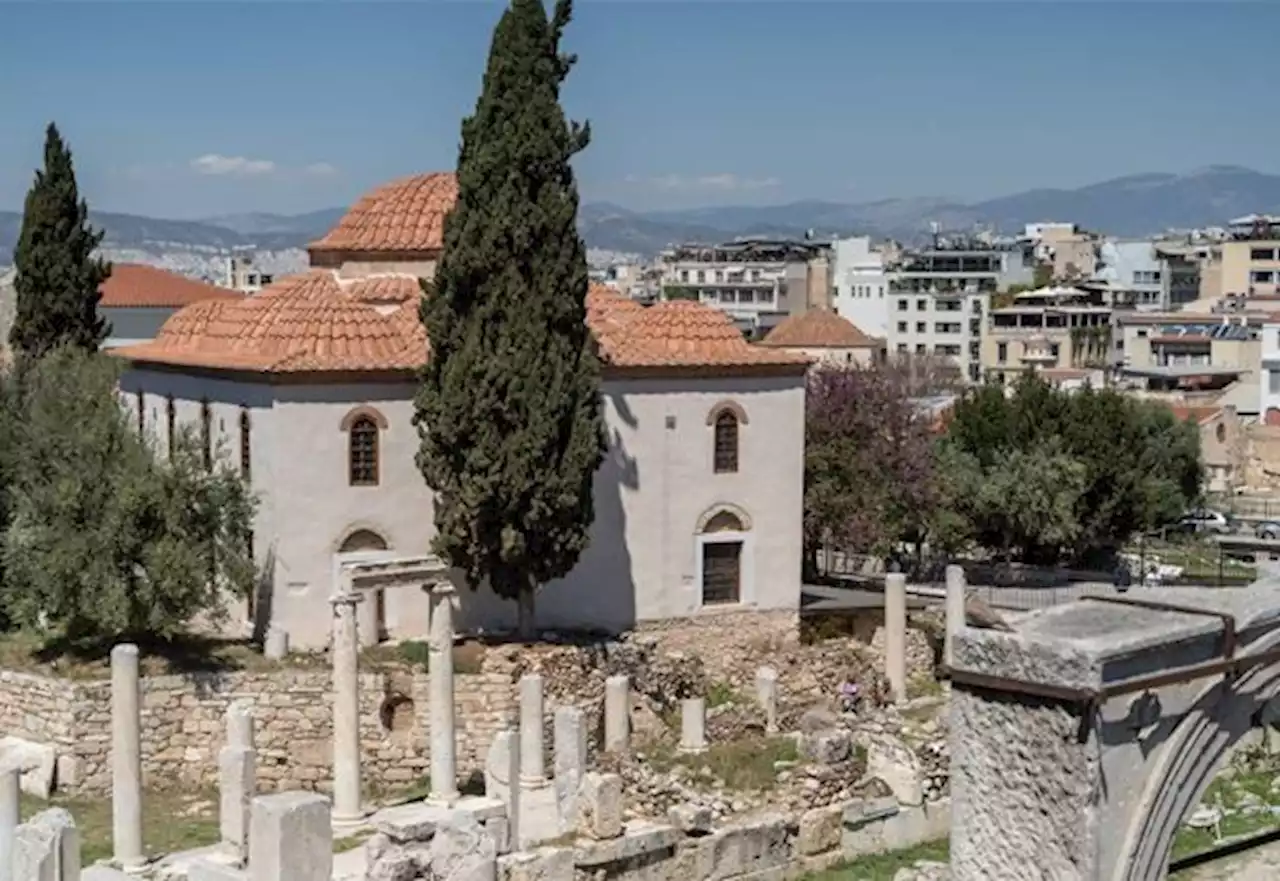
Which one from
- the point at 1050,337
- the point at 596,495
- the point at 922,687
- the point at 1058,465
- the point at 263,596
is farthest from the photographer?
the point at 1050,337

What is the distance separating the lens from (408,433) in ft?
81.4

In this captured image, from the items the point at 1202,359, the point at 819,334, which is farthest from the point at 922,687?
the point at 819,334

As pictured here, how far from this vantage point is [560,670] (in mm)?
23578

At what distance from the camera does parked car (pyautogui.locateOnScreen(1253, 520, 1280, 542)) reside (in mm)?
44750

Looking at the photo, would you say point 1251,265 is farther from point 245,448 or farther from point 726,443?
point 245,448

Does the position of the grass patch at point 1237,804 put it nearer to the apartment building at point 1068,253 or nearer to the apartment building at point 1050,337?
the apartment building at point 1050,337

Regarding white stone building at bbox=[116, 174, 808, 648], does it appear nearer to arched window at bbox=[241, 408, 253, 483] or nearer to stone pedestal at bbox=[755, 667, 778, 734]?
arched window at bbox=[241, 408, 253, 483]

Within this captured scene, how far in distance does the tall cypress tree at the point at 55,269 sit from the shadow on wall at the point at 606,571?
9.94m

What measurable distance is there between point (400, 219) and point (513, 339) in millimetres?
5441

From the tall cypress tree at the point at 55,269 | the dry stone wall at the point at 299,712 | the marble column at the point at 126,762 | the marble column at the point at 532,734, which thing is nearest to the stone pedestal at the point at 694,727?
the dry stone wall at the point at 299,712

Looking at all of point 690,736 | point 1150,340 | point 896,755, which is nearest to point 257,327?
point 690,736

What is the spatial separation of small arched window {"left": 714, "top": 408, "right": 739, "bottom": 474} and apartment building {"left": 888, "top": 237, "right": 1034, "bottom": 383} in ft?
209

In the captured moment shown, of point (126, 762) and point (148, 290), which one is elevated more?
point (148, 290)

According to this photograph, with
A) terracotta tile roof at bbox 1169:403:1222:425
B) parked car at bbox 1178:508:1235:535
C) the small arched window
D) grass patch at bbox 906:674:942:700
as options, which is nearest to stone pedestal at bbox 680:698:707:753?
grass patch at bbox 906:674:942:700
